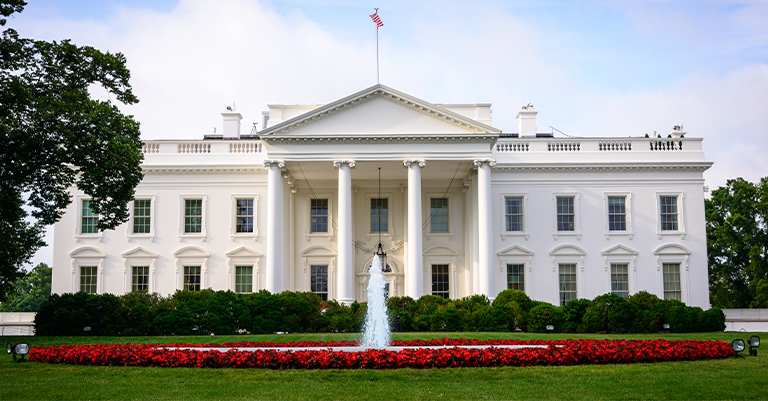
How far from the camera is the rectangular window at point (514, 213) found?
114 ft

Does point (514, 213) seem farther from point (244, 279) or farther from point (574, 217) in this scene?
point (244, 279)

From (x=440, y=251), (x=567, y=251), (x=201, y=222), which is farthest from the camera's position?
(x=440, y=251)

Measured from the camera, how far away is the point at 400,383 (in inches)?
501

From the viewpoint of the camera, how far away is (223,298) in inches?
1000

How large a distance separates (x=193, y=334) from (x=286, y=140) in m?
10.4

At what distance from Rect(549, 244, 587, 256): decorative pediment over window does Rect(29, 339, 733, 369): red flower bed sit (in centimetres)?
1844

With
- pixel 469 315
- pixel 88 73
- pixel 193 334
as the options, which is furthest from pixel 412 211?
pixel 88 73

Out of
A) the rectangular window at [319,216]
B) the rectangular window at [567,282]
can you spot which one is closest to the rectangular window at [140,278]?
the rectangular window at [319,216]

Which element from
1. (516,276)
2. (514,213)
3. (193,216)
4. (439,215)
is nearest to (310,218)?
(193,216)

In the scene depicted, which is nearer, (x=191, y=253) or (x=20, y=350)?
(x=20, y=350)

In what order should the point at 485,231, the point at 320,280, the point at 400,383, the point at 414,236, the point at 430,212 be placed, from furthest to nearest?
the point at 430,212, the point at 320,280, the point at 485,231, the point at 414,236, the point at 400,383

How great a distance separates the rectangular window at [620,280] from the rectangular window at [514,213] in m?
5.32

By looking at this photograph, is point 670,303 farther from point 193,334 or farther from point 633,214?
point 193,334

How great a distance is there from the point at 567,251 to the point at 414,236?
9.12 meters
